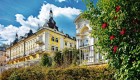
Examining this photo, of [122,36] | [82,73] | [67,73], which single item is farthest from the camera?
[67,73]

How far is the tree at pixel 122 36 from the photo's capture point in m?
7.47

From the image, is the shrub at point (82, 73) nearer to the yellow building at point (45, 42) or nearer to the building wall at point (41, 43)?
the yellow building at point (45, 42)

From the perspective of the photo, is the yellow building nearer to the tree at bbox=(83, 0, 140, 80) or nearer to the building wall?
the building wall

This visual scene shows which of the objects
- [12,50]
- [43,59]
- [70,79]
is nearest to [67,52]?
[43,59]

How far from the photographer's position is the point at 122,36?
7633 mm

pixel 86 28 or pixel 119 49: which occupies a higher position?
pixel 86 28

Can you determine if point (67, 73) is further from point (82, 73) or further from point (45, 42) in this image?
point (45, 42)

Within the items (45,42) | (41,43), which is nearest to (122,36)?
(45,42)

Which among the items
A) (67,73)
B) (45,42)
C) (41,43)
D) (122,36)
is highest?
(45,42)

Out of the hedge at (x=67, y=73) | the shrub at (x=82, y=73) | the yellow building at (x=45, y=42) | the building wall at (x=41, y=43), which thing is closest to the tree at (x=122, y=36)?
the hedge at (x=67, y=73)

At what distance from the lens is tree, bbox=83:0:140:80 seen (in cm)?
747

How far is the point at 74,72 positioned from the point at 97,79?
1478mm

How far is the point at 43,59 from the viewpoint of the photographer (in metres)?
21.0

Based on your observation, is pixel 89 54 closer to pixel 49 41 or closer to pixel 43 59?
pixel 43 59
